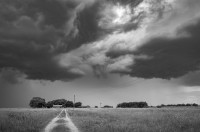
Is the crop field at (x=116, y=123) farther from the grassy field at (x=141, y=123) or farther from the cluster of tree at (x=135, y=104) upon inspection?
the cluster of tree at (x=135, y=104)

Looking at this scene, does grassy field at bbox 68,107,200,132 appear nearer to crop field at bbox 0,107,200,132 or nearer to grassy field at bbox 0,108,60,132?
crop field at bbox 0,107,200,132

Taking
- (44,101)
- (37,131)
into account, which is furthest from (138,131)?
(44,101)

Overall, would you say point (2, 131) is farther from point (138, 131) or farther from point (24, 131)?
point (138, 131)

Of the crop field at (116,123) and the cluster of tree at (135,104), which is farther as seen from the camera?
the cluster of tree at (135,104)

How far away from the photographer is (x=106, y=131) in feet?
65.4

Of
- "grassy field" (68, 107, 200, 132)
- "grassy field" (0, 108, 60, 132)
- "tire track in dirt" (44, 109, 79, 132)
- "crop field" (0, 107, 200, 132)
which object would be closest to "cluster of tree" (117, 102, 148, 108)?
"crop field" (0, 107, 200, 132)

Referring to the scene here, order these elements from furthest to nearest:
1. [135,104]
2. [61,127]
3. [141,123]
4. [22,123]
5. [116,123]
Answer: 1. [135,104]
2. [116,123]
3. [141,123]
4. [22,123]
5. [61,127]

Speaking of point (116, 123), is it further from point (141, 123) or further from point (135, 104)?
point (135, 104)

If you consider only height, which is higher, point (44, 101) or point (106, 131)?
point (44, 101)

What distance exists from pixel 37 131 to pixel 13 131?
6.30ft

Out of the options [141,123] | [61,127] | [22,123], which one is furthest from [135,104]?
[61,127]

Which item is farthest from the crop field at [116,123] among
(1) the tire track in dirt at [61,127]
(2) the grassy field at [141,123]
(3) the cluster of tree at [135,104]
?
(3) the cluster of tree at [135,104]

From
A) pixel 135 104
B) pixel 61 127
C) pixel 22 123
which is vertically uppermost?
pixel 135 104

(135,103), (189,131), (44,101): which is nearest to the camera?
(189,131)
